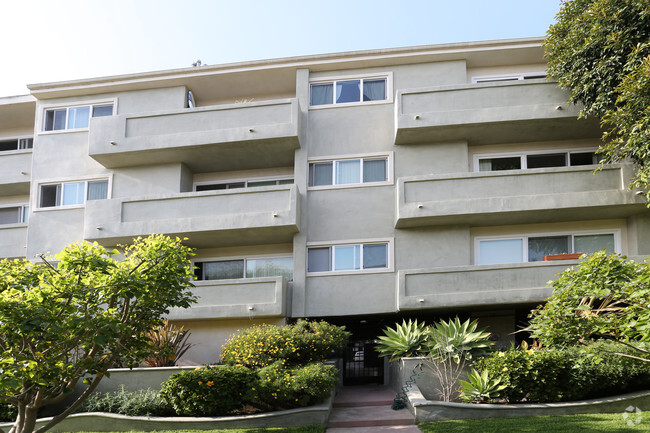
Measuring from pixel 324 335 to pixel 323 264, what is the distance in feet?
11.7

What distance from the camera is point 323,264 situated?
20.0 meters

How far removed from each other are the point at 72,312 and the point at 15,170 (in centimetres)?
1526

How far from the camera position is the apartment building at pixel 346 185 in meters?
18.9

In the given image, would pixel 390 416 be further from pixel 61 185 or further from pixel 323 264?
pixel 61 185

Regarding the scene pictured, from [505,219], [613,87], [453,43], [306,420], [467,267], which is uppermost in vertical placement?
[453,43]

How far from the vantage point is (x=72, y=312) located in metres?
10.3

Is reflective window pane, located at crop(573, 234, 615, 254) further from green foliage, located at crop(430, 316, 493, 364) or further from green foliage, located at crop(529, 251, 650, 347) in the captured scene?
green foliage, located at crop(529, 251, 650, 347)

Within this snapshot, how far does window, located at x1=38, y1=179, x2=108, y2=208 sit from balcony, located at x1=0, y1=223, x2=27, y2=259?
4.10 ft

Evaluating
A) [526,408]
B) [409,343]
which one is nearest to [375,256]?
[409,343]

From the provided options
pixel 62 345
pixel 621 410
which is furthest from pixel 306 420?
pixel 621 410

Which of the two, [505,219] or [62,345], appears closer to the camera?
[62,345]

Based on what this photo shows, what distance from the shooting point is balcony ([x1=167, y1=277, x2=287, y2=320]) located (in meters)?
18.8

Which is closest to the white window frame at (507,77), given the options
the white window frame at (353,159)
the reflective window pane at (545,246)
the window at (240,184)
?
the white window frame at (353,159)

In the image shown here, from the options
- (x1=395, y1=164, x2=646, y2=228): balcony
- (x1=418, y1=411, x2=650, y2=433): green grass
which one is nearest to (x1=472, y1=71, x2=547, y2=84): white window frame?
(x1=395, y1=164, x2=646, y2=228): balcony
